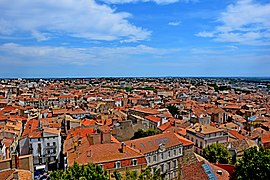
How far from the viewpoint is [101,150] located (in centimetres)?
3497

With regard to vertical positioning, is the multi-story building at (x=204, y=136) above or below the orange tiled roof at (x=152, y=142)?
below

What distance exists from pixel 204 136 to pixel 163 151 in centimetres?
1266

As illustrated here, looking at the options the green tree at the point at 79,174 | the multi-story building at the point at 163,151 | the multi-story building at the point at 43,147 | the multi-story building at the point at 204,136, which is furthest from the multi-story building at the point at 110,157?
the multi-story building at the point at 204,136

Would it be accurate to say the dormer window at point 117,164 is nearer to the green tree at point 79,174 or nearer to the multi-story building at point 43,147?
the green tree at point 79,174

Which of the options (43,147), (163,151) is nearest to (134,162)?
(163,151)

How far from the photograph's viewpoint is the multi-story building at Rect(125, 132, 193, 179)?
39.1 metres

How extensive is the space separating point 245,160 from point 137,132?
92.1 ft

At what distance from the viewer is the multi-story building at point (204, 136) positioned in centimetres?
5012

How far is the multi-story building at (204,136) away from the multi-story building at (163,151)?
24.4ft

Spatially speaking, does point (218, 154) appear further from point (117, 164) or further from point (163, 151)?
point (117, 164)

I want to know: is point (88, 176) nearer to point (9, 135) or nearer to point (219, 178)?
point (219, 178)

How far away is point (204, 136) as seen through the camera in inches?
1967

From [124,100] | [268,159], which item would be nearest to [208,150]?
[268,159]

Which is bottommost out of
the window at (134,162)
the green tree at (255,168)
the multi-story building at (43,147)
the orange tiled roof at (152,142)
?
the multi-story building at (43,147)
